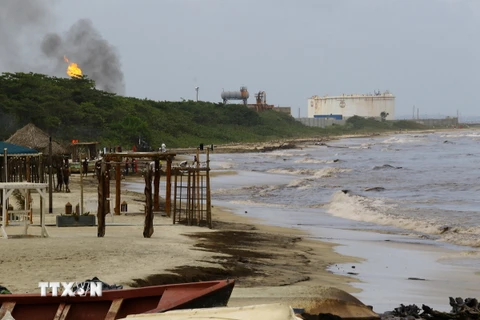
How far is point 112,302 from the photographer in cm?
1028

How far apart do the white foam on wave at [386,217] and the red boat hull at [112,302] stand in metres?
14.9

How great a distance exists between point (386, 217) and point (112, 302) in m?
20.3

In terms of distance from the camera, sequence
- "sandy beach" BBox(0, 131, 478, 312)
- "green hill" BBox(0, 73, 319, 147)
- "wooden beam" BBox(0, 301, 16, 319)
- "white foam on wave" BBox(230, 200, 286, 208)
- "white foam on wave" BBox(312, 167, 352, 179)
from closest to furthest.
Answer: "wooden beam" BBox(0, 301, 16, 319) < "sandy beach" BBox(0, 131, 478, 312) < "white foam on wave" BBox(230, 200, 286, 208) < "white foam on wave" BBox(312, 167, 352, 179) < "green hill" BBox(0, 73, 319, 147)

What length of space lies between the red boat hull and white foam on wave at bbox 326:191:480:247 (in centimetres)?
1490

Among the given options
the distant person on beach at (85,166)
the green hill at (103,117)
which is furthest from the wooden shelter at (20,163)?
the green hill at (103,117)

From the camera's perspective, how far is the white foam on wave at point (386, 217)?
24938 millimetres

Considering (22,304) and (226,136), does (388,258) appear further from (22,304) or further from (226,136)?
(226,136)

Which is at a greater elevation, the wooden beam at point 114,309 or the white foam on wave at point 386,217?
the wooden beam at point 114,309

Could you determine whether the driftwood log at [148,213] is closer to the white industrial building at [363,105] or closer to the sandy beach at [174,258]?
the sandy beach at [174,258]

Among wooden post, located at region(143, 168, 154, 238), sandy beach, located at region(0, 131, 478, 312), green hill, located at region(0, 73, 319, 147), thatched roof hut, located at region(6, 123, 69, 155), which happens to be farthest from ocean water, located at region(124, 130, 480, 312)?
green hill, located at region(0, 73, 319, 147)

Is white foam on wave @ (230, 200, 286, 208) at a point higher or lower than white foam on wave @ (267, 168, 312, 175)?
lower

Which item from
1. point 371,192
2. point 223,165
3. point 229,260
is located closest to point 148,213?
point 229,260

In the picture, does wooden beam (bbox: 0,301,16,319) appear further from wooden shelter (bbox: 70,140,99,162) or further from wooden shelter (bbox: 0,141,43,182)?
wooden shelter (bbox: 70,140,99,162)

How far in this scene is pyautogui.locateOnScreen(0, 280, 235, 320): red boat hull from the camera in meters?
10.1
